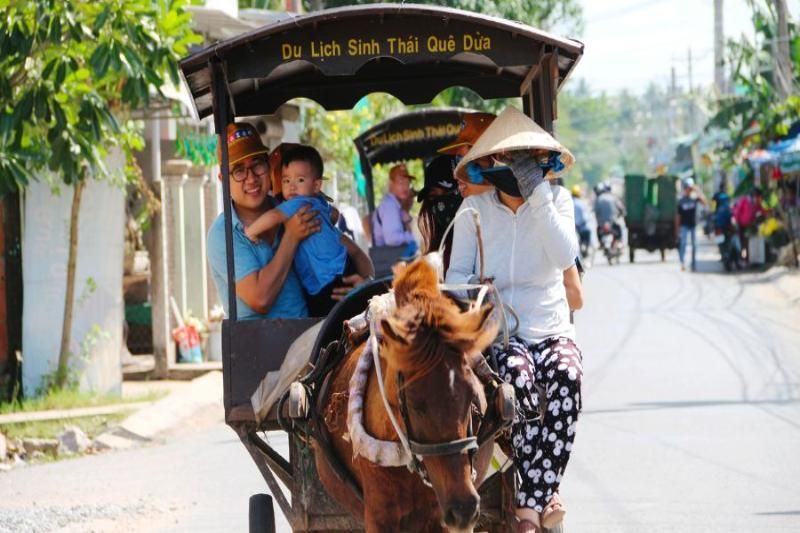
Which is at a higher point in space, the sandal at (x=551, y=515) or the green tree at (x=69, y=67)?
the green tree at (x=69, y=67)

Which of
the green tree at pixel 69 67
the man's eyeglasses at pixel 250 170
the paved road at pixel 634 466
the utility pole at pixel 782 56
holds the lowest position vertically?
the paved road at pixel 634 466

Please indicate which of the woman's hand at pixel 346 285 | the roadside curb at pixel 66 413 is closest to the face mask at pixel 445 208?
the woman's hand at pixel 346 285

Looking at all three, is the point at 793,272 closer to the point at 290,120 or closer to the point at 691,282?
the point at 691,282

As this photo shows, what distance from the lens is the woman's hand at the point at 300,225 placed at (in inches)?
264

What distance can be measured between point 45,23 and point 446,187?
430cm

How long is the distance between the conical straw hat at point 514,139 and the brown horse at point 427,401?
1.05 m

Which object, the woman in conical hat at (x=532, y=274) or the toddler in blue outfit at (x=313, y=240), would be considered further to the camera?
the toddler in blue outfit at (x=313, y=240)

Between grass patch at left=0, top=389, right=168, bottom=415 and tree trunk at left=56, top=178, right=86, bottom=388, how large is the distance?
0.22 meters

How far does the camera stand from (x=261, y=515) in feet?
22.0

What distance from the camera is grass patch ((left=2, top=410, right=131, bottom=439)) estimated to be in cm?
1233

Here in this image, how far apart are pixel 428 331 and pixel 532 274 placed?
4.20 feet

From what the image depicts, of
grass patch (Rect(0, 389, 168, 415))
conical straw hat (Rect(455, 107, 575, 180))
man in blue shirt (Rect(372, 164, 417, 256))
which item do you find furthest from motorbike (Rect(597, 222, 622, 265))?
conical straw hat (Rect(455, 107, 575, 180))

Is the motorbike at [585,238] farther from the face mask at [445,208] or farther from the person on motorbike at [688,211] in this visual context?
the face mask at [445,208]

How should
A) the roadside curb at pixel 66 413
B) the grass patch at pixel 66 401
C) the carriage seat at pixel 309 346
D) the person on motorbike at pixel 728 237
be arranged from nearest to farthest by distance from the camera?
1. the carriage seat at pixel 309 346
2. the roadside curb at pixel 66 413
3. the grass patch at pixel 66 401
4. the person on motorbike at pixel 728 237
